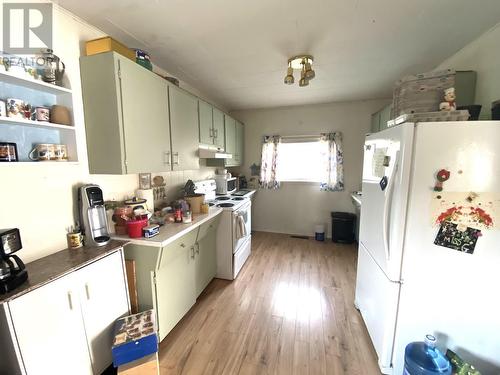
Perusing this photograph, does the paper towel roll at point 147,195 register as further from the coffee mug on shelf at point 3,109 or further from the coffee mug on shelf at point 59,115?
the coffee mug on shelf at point 3,109

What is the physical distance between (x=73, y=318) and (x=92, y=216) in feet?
2.05

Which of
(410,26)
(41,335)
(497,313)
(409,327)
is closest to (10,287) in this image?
(41,335)

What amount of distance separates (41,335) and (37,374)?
18 centimetres

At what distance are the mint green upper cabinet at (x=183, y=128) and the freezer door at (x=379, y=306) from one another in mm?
1932

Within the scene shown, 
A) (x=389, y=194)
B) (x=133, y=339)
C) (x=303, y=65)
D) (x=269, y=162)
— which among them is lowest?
(x=133, y=339)

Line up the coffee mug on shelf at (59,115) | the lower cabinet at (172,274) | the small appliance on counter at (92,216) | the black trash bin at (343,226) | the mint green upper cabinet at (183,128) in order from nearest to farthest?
the coffee mug on shelf at (59,115) → the small appliance on counter at (92,216) → the lower cabinet at (172,274) → the mint green upper cabinet at (183,128) → the black trash bin at (343,226)

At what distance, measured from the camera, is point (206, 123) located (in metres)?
2.62

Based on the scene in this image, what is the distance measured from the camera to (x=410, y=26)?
1565 millimetres

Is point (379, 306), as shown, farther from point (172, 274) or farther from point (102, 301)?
point (102, 301)

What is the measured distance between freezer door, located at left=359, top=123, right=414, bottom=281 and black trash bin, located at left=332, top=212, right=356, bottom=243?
2037 mm

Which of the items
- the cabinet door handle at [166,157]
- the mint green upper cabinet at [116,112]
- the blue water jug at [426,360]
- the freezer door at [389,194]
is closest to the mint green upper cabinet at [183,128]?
the cabinet door handle at [166,157]

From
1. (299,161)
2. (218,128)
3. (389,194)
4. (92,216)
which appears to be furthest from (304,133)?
(92,216)

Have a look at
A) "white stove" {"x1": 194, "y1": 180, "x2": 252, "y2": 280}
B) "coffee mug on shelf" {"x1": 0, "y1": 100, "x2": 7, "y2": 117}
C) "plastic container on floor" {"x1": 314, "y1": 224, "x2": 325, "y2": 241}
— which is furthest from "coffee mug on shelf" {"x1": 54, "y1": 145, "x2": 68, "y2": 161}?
"plastic container on floor" {"x1": 314, "y1": 224, "x2": 325, "y2": 241}

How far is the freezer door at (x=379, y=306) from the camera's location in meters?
1.38
